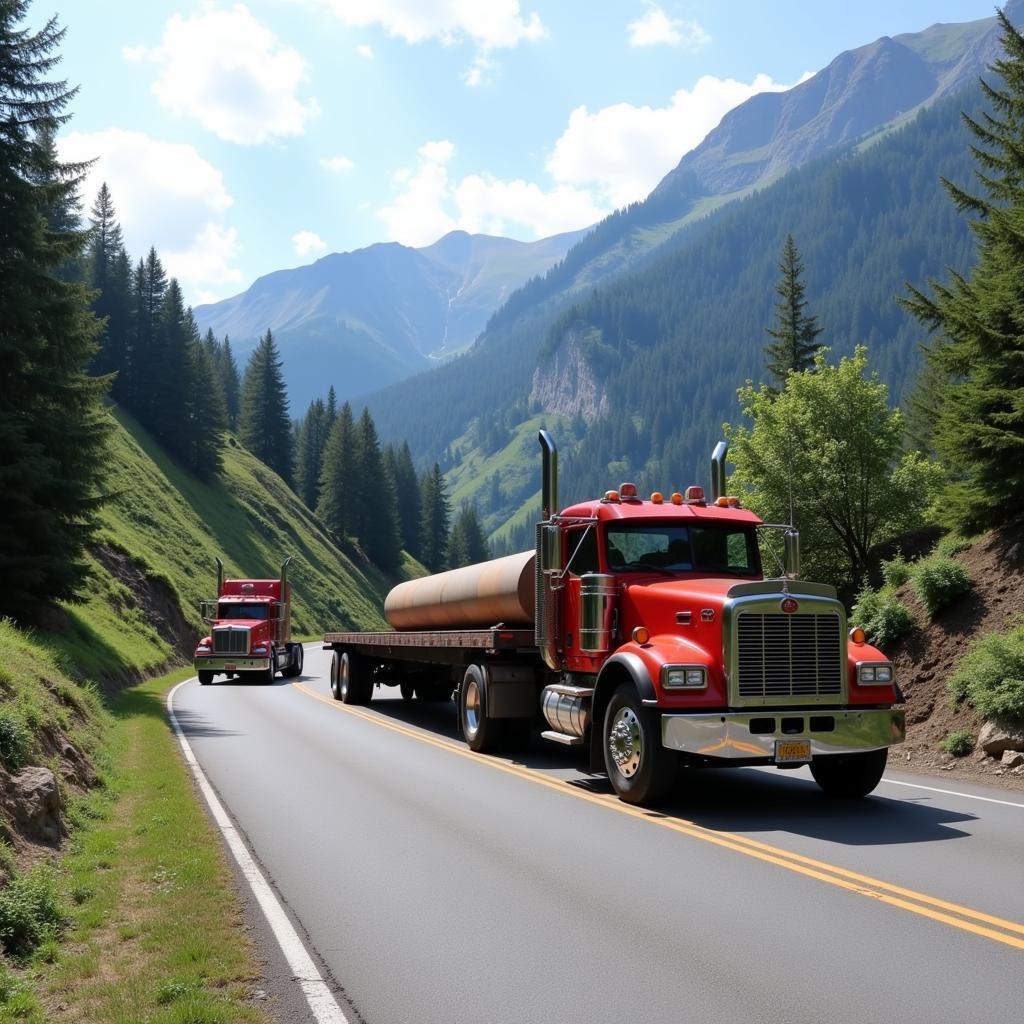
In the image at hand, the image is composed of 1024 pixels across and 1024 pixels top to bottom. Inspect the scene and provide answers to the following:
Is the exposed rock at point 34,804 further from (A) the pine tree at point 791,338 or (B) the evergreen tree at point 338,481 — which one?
(B) the evergreen tree at point 338,481

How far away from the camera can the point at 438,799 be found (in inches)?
445

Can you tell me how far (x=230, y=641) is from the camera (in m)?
33.8

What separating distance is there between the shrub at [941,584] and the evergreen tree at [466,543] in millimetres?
100417

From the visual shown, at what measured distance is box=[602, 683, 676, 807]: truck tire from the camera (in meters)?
10.3

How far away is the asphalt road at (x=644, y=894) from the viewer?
17.3 feet

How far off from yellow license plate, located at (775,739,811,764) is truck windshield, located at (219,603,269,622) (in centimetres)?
2741

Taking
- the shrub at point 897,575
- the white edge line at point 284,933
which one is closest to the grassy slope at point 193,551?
the white edge line at point 284,933

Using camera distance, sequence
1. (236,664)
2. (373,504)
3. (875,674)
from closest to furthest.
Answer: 1. (875,674)
2. (236,664)
3. (373,504)

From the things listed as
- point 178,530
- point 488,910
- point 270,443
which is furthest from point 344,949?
point 270,443

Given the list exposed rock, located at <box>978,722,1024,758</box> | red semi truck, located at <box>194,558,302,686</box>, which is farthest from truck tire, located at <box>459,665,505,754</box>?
red semi truck, located at <box>194,558,302,686</box>

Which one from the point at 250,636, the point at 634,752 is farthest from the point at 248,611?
the point at 634,752

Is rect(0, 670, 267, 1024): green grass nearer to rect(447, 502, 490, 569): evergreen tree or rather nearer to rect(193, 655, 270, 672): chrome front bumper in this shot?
rect(193, 655, 270, 672): chrome front bumper

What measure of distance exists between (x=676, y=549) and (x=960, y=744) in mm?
5366

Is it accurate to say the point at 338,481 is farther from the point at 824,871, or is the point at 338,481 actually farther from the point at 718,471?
the point at 824,871
